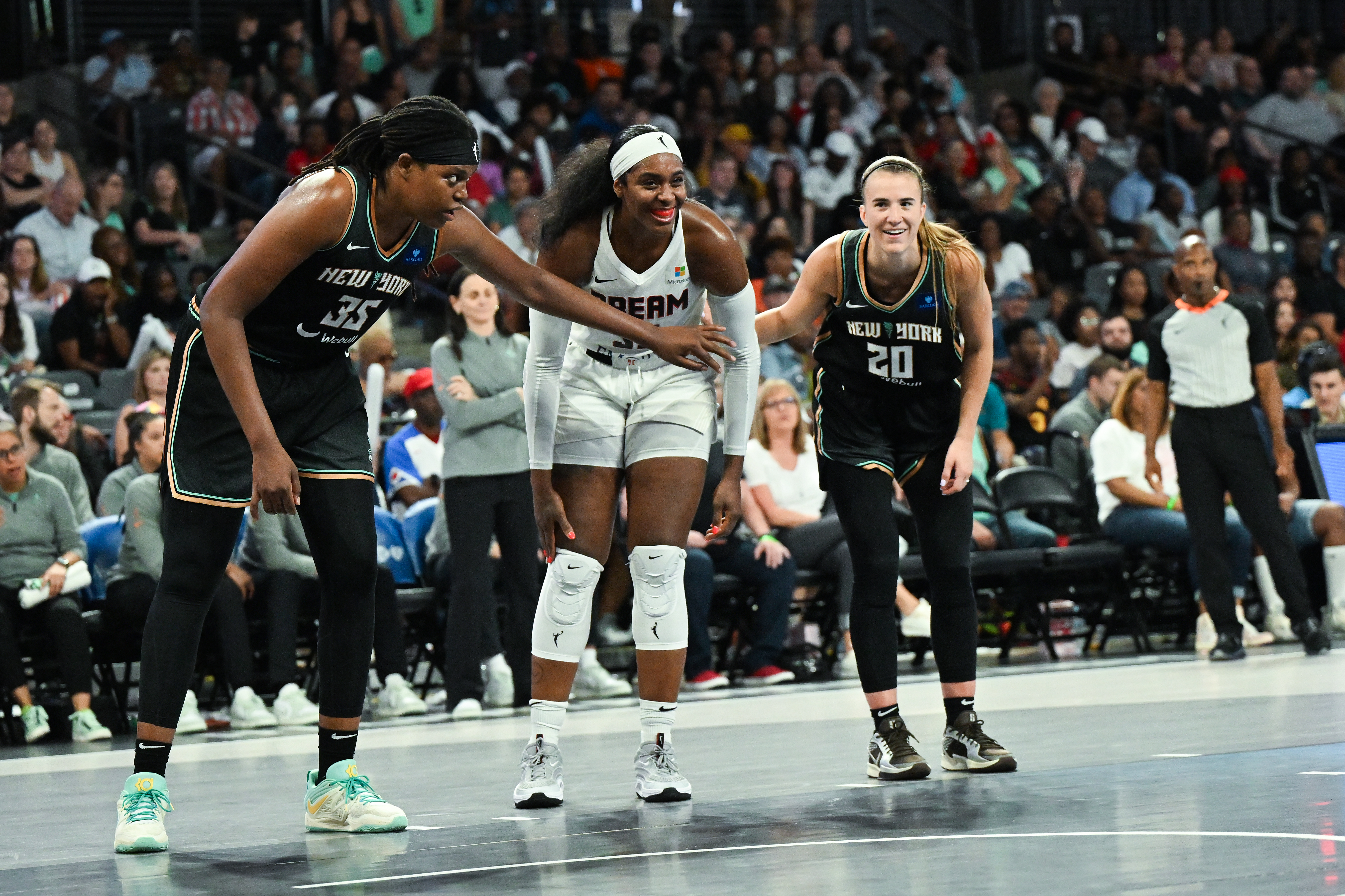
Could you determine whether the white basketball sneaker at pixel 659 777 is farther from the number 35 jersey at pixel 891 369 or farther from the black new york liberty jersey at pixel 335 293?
the black new york liberty jersey at pixel 335 293

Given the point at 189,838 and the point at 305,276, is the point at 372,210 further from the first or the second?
the point at 189,838

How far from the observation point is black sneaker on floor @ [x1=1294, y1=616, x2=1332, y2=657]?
25.6 feet

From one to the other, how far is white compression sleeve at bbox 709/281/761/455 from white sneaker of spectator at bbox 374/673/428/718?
3398 mm

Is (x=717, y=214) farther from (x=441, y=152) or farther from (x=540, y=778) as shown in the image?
(x=540, y=778)

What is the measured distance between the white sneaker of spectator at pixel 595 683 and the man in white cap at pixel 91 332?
12.1ft

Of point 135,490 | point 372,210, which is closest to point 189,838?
point 372,210

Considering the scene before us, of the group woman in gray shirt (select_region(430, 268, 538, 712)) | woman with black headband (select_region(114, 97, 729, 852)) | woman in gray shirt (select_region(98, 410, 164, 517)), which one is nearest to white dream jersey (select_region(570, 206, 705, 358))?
woman with black headband (select_region(114, 97, 729, 852))

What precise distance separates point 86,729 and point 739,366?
3961 mm

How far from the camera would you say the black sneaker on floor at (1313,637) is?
7.82 metres

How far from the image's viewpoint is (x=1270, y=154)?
16.5 m

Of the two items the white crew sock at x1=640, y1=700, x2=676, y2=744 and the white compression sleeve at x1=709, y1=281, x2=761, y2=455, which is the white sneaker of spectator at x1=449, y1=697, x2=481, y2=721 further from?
the white compression sleeve at x1=709, y1=281, x2=761, y2=455

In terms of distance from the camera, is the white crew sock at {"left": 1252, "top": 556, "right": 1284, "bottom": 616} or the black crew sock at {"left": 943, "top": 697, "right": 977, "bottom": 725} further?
the white crew sock at {"left": 1252, "top": 556, "right": 1284, "bottom": 616}

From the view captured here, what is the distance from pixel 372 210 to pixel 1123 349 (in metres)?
8.62

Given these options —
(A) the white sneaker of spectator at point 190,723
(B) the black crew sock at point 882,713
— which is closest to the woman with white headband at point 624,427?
(B) the black crew sock at point 882,713
